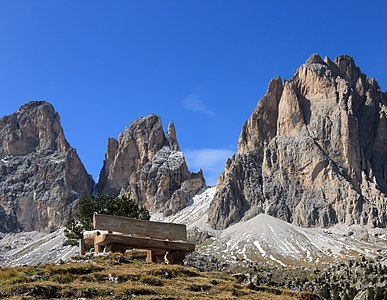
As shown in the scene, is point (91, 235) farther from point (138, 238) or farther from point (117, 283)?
point (117, 283)

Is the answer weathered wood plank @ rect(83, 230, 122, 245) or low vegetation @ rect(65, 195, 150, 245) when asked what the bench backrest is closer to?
weathered wood plank @ rect(83, 230, 122, 245)

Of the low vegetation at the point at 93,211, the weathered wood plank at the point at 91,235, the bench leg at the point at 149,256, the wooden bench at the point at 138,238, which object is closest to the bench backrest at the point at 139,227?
the wooden bench at the point at 138,238

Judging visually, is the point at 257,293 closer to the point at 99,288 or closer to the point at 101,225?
the point at 99,288

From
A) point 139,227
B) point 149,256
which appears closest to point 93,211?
point 139,227

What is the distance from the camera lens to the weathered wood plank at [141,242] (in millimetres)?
31969

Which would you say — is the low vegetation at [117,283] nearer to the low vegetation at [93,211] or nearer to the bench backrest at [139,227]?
the bench backrest at [139,227]

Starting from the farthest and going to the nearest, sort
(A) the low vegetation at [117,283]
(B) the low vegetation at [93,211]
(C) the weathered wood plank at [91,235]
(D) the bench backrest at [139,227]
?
(B) the low vegetation at [93,211] → (D) the bench backrest at [139,227] → (C) the weathered wood plank at [91,235] → (A) the low vegetation at [117,283]

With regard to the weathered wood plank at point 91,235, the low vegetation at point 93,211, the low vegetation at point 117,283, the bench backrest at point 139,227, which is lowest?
the low vegetation at point 117,283

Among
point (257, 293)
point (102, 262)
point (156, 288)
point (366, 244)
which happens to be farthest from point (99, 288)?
point (366, 244)

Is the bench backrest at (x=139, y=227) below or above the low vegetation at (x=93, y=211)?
below

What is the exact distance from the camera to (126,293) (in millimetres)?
21828

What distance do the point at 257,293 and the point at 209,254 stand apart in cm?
16976

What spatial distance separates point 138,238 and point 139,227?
262 cm

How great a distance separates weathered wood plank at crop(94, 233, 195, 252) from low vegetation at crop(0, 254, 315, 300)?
2674 millimetres
